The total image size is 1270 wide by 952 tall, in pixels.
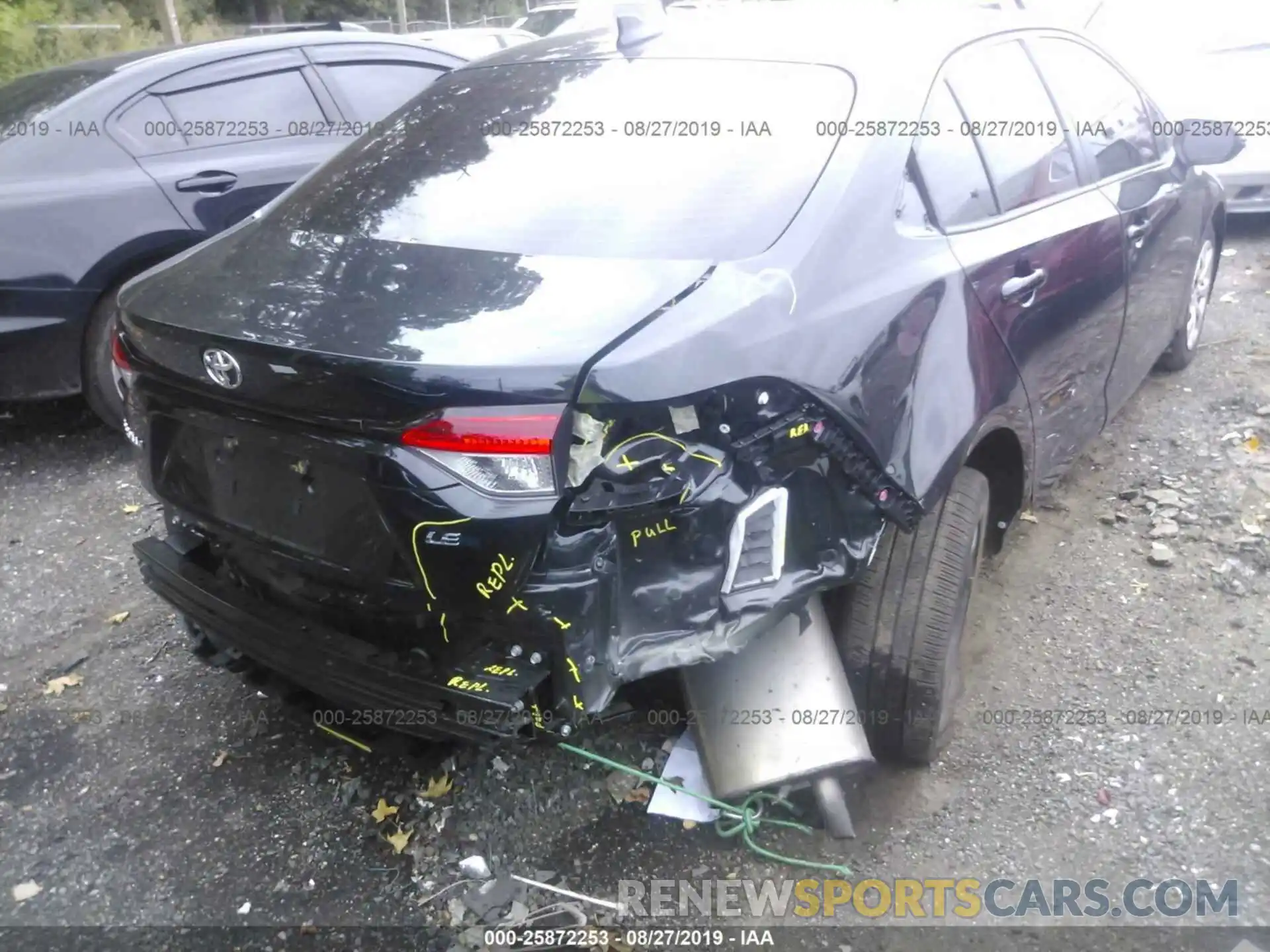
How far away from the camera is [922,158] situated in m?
2.42

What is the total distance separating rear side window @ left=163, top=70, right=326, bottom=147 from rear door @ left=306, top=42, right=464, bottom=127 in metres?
0.15

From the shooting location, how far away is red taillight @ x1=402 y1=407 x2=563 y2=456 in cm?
176

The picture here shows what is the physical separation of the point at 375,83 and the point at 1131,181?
3632 millimetres

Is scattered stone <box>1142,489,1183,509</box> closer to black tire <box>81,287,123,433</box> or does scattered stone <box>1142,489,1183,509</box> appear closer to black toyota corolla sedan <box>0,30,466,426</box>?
black toyota corolla sedan <box>0,30,466,426</box>

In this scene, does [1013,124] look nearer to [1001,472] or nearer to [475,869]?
[1001,472]

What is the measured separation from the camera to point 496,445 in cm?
177

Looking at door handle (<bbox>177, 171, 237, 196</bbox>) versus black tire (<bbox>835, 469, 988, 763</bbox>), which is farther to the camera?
door handle (<bbox>177, 171, 237, 196</bbox>)

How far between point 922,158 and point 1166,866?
67.7 inches

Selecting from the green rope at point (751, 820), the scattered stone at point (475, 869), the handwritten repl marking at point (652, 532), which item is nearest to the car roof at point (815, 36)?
the handwritten repl marking at point (652, 532)

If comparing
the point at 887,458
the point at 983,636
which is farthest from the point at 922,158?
the point at 983,636

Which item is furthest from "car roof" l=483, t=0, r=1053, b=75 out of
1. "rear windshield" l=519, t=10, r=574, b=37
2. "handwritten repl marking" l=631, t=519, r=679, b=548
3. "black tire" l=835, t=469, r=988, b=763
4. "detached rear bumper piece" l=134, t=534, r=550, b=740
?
"rear windshield" l=519, t=10, r=574, b=37

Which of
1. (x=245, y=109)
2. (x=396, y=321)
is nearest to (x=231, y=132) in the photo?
(x=245, y=109)

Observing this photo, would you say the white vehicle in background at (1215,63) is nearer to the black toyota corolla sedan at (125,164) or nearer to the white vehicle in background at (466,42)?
the white vehicle in background at (466,42)

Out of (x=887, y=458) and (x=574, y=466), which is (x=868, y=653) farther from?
(x=574, y=466)
